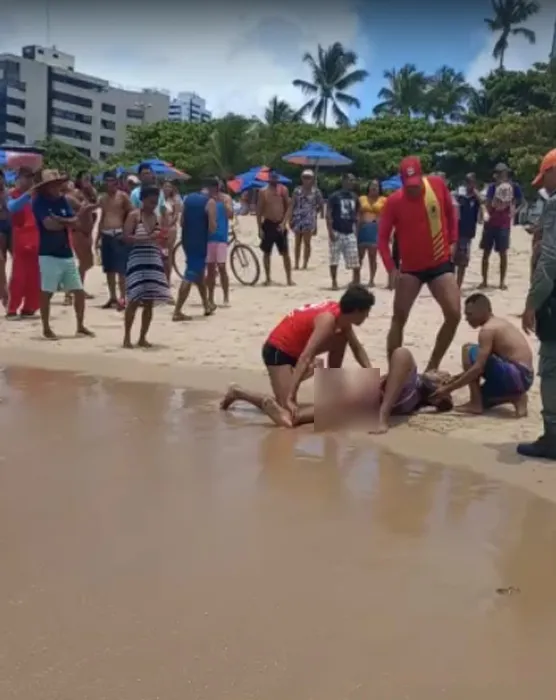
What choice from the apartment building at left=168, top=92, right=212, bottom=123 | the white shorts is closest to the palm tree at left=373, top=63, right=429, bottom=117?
the white shorts

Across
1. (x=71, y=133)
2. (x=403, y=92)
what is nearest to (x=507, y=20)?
(x=403, y=92)

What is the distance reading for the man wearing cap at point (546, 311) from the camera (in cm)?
457

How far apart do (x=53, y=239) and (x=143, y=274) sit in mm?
1061

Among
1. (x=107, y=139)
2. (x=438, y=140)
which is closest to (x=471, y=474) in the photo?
(x=438, y=140)

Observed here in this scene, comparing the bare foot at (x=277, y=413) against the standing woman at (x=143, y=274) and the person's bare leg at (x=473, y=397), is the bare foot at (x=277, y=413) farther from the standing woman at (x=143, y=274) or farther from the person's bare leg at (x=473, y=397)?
the standing woman at (x=143, y=274)

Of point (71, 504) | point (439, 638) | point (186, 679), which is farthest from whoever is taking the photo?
point (71, 504)

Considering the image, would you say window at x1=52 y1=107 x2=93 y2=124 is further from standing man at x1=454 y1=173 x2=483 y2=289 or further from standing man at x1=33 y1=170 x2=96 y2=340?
standing man at x1=33 y1=170 x2=96 y2=340

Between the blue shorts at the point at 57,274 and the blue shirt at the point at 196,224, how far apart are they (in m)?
1.55

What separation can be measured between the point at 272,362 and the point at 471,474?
1636 mm

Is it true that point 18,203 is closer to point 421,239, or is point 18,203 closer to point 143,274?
point 143,274

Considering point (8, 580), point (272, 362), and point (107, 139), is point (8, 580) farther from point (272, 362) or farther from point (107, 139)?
point (107, 139)

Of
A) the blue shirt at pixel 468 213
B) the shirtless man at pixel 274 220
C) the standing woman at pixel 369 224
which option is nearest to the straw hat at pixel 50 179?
the shirtless man at pixel 274 220

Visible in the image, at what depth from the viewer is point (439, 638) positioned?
261 centimetres

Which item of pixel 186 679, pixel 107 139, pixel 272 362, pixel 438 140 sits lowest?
pixel 186 679
